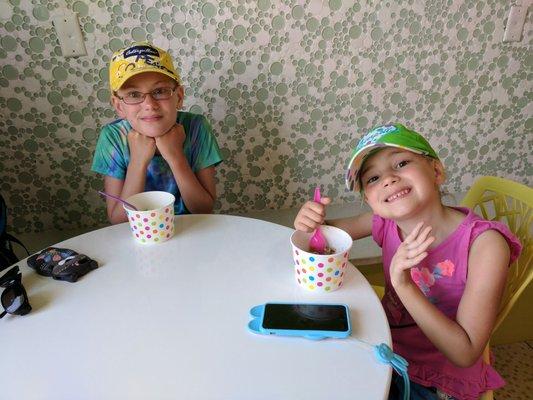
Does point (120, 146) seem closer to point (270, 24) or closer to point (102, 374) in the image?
point (270, 24)

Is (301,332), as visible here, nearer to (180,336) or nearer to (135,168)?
(180,336)

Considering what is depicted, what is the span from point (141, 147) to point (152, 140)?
0.04 metres

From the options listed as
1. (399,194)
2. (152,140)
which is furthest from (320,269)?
(152,140)

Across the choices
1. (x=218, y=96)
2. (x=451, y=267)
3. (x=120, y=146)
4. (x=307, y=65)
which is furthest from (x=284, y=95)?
(x=451, y=267)

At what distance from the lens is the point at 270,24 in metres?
1.34

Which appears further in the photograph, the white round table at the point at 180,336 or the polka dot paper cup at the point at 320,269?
the polka dot paper cup at the point at 320,269

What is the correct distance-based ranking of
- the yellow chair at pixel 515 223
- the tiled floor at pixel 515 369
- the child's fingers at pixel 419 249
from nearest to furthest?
1. the child's fingers at pixel 419 249
2. the yellow chair at pixel 515 223
3. the tiled floor at pixel 515 369

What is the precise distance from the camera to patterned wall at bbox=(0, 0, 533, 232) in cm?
129

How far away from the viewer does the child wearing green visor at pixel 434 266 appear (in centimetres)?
72

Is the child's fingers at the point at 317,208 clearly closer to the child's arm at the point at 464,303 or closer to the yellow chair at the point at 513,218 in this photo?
the child's arm at the point at 464,303

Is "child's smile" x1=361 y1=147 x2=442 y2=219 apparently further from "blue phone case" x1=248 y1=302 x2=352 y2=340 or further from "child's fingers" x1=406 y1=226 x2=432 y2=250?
"blue phone case" x1=248 y1=302 x2=352 y2=340

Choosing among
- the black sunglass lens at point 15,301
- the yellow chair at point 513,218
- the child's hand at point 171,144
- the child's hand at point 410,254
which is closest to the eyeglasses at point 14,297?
the black sunglass lens at point 15,301

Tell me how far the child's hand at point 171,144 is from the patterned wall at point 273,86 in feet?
1.04

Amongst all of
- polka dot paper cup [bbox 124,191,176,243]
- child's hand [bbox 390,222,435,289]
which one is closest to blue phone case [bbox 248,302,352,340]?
child's hand [bbox 390,222,435,289]
